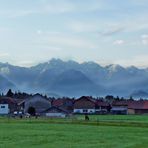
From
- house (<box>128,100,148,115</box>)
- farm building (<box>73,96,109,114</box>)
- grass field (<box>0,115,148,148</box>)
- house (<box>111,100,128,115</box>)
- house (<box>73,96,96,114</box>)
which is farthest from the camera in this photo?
house (<box>128,100,148,115</box>)

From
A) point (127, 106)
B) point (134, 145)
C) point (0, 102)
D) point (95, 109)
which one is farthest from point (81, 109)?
point (134, 145)

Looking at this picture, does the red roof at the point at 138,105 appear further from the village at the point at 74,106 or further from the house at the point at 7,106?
the house at the point at 7,106

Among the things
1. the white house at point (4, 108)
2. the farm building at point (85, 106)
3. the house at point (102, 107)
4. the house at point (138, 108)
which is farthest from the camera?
the house at point (138, 108)

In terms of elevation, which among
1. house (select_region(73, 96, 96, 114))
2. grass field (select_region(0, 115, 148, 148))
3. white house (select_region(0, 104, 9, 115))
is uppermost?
house (select_region(73, 96, 96, 114))

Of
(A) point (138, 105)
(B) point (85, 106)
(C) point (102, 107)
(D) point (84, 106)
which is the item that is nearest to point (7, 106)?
(D) point (84, 106)

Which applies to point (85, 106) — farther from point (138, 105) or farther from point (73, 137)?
point (73, 137)

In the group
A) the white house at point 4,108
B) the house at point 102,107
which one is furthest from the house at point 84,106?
the white house at point 4,108

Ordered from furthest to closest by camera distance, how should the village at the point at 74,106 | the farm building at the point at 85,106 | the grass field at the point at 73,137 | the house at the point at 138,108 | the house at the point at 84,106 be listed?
the house at the point at 138,108
the house at the point at 84,106
the farm building at the point at 85,106
the village at the point at 74,106
the grass field at the point at 73,137

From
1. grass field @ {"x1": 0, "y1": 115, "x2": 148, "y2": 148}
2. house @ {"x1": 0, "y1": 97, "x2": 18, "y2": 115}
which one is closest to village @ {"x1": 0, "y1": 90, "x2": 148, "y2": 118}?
house @ {"x1": 0, "y1": 97, "x2": 18, "y2": 115}

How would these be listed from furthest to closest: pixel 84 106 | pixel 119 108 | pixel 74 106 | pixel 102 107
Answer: pixel 102 107 → pixel 119 108 → pixel 74 106 → pixel 84 106

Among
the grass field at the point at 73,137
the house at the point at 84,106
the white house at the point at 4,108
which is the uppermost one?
the house at the point at 84,106

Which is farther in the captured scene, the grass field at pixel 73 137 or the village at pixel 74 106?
the village at pixel 74 106

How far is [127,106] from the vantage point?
566ft

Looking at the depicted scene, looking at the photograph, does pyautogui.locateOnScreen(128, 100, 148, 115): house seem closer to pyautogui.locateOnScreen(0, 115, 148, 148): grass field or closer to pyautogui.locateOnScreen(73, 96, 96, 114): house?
pyautogui.locateOnScreen(73, 96, 96, 114): house
